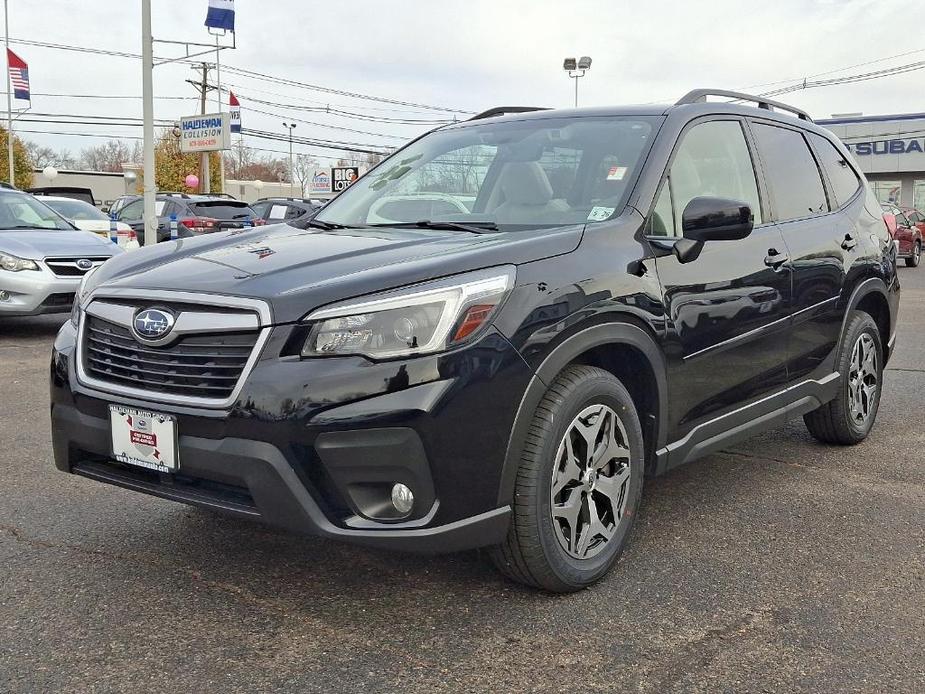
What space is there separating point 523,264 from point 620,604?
1174 millimetres

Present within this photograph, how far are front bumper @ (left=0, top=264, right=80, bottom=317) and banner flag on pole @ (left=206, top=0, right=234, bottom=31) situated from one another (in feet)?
59.2

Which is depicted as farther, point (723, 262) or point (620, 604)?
point (723, 262)

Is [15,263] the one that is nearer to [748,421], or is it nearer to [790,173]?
[790,173]

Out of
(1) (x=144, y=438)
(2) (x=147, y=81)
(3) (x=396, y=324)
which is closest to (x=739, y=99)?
(3) (x=396, y=324)

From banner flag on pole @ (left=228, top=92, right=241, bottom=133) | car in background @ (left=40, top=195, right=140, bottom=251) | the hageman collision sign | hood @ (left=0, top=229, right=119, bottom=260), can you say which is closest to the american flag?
the hageman collision sign

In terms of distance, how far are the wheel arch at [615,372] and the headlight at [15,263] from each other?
7467 millimetres

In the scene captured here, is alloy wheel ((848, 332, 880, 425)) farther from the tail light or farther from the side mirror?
the tail light

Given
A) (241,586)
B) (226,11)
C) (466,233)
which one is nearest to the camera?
(241,586)

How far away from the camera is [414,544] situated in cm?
270

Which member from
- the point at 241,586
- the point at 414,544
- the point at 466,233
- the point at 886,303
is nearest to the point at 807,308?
the point at 886,303

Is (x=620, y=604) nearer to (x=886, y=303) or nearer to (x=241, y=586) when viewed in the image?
(x=241, y=586)

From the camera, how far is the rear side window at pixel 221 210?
17.4 meters

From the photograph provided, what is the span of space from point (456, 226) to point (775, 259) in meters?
1.49

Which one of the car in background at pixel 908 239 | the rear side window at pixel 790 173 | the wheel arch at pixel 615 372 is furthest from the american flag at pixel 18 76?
the wheel arch at pixel 615 372
